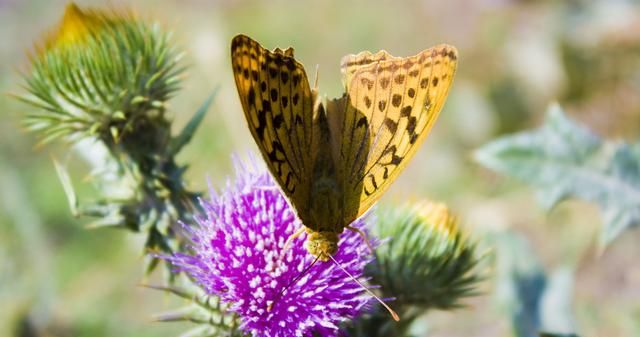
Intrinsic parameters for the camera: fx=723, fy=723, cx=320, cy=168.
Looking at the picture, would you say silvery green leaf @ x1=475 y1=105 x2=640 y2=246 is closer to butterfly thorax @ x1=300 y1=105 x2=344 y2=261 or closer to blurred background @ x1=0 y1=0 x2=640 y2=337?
blurred background @ x1=0 y1=0 x2=640 y2=337

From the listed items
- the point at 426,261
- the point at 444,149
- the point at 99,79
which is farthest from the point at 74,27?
the point at 444,149

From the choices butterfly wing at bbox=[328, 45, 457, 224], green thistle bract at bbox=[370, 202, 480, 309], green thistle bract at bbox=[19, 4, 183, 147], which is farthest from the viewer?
green thistle bract at bbox=[19, 4, 183, 147]

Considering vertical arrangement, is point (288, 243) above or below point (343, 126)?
below

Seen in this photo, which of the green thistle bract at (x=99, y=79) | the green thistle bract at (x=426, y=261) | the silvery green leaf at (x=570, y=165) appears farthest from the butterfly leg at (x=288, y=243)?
the silvery green leaf at (x=570, y=165)

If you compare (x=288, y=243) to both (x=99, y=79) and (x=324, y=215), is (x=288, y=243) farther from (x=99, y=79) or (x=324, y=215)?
(x=99, y=79)

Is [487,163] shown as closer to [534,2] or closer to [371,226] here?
[371,226]

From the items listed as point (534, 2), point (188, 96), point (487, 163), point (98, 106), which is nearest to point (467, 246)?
point (487, 163)

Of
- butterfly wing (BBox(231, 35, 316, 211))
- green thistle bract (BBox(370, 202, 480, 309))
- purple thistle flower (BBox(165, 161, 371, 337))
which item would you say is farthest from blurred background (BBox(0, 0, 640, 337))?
butterfly wing (BBox(231, 35, 316, 211))

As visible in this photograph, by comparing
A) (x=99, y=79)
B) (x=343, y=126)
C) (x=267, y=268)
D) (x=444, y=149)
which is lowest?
(x=267, y=268)
